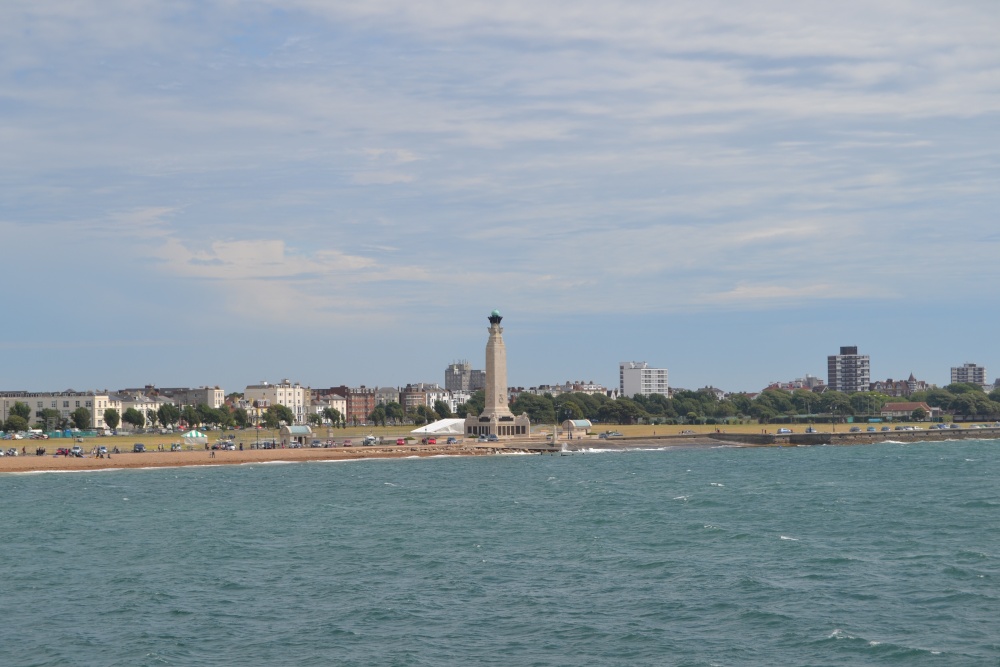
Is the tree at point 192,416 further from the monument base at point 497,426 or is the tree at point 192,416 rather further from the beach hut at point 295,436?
the monument base at point 497,426

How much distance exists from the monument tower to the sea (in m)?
79.1

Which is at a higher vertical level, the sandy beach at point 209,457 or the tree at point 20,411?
the tree at point 20,411

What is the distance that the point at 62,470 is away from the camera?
9988 cm

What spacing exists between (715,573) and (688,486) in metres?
38.4

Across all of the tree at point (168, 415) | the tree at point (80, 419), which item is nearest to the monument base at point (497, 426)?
the tree at point (80, 419)

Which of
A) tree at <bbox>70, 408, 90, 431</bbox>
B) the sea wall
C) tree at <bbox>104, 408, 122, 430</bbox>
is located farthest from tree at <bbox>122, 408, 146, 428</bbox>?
the sea wall

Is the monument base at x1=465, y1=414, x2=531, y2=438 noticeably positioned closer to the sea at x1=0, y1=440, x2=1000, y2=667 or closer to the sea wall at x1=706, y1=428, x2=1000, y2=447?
the sea wall at x1=706, y1=428, x2=1000, y2=447

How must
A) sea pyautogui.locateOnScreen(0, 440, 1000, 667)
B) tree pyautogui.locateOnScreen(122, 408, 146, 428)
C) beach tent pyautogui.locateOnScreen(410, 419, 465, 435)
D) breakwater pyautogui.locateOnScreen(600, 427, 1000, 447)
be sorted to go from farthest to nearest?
tree pyautogui.locateOnScreen(122, 408, 146, 428) < beach tent pyautogui.locateOnScreen(410, 419, 465, 435) < breakwater pyautogui.locateOnScreen(600, 427, 1000, 447) < sea pyautogui.locateOnScreen(0, 440, 1000, 667)

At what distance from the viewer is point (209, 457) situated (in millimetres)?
112812

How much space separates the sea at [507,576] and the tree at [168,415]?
390 feet

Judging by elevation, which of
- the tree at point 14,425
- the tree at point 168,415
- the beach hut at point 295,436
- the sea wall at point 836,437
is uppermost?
the tree at point 168,415

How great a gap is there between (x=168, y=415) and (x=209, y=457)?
83.5m

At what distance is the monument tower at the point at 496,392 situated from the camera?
15475 centimetres

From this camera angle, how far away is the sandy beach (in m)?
101
